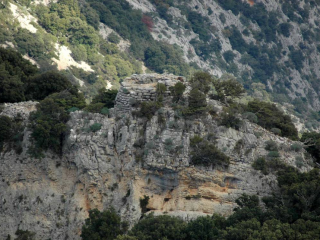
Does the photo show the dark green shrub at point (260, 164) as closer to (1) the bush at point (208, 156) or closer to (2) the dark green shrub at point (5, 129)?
(1) the bush at point (208, 156)

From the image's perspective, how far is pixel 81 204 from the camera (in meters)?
47.2

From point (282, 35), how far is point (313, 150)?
116733 mm

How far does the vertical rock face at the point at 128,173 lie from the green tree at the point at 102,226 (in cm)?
203

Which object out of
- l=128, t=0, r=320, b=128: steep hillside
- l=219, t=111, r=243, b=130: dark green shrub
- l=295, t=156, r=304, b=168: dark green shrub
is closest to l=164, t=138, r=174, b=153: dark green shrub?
l=219, t=111, r=243, b=130: dark green shrub

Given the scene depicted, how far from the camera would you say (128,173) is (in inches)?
1834

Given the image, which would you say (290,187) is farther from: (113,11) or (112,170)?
(113,11)

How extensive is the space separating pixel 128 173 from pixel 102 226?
578 centimetres

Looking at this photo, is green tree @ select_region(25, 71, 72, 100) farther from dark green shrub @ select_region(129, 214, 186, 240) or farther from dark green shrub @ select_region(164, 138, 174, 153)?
dark green shrub @ select_region(129, 214, 186, 240)

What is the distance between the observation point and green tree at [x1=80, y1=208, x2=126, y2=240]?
42.3m

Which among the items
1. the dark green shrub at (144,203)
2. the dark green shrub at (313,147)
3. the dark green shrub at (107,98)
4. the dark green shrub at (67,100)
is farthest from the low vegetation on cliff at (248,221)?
the dark green shrub at (67,100)

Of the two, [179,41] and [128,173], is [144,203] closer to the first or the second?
[128,173]

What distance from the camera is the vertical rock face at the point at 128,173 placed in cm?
4544

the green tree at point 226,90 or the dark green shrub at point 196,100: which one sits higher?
the green tree at point 226,90

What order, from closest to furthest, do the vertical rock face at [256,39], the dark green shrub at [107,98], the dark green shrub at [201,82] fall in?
the dark green shrub at [201,82] < the dark green shrub at [107,98] < the vertical rock face at [256,39]
